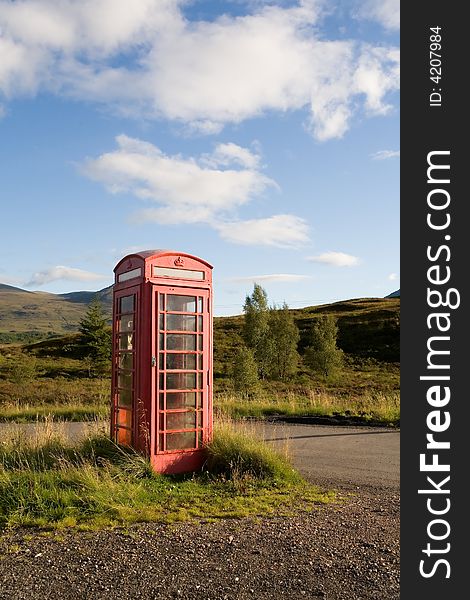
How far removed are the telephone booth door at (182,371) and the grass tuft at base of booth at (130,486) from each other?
1.27 feet

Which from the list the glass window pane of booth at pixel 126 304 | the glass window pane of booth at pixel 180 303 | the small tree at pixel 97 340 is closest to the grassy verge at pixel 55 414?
the glass window pane of booth at pixel 126 304

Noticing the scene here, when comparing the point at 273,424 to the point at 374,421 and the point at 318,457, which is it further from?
the point at 318,457

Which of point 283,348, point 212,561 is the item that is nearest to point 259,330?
point 283,348

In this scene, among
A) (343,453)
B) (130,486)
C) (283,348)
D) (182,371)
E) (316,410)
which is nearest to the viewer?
(130,486)

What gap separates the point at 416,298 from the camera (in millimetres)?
6414

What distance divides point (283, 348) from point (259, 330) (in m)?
2.20

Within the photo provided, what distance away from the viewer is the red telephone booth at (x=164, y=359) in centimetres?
900

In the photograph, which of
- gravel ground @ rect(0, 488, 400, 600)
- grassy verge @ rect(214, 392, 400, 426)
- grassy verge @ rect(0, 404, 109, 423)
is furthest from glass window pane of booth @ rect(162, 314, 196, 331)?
grassy verge @ rect(0, 404, 109, 423)

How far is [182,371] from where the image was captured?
930cm

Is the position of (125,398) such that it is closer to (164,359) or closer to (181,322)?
(164,359)

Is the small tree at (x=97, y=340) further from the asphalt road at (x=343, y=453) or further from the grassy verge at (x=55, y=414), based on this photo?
the asphalt road at (x=343, y=453)

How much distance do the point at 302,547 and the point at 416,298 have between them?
287 centimetres

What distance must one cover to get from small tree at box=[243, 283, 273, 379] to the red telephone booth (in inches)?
1263

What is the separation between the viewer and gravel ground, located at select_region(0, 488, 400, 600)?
4.95 metres
